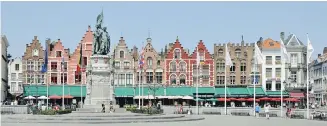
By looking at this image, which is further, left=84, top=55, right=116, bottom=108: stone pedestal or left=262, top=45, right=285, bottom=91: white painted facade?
left=262, top=45, right=285, bottom=91: white painted facade

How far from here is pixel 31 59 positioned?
86.2m

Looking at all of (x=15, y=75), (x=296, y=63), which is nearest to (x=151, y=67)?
(x=296, y=63)

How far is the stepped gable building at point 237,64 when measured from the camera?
8688cm

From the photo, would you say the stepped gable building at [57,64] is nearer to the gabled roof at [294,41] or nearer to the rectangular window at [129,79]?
the rectangular window at [129,79]

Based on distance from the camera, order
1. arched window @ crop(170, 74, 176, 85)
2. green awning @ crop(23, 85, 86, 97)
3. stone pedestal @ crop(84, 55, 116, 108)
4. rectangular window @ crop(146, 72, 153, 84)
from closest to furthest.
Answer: stone pedestal @ crop(84, 55, 116, 108) < green awning @ crop(23, 85, 86, 97) < rectangular window @ crop(146, 72, 153, 84) < arched window @ crop(170, 74, 176, 85)

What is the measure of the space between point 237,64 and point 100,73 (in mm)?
39492

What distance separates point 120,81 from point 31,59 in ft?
42.6

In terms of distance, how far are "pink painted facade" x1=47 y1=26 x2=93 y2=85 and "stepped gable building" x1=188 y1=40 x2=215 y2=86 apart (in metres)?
14.6

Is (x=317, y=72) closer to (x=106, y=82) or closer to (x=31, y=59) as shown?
(x=31, y=59)

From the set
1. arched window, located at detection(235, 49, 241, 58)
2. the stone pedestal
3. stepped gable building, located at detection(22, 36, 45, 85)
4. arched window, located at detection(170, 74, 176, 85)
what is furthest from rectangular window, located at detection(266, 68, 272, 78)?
the stone pedestal

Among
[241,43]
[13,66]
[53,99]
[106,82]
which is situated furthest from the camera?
[13,66]

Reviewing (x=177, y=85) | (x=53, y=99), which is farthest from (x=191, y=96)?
(x=53, y=99)

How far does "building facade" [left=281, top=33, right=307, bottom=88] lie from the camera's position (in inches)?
3398

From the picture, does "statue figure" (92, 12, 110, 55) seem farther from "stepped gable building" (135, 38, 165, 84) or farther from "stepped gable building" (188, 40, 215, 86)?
"stepped gable building" (188, 40, 215, 86)
